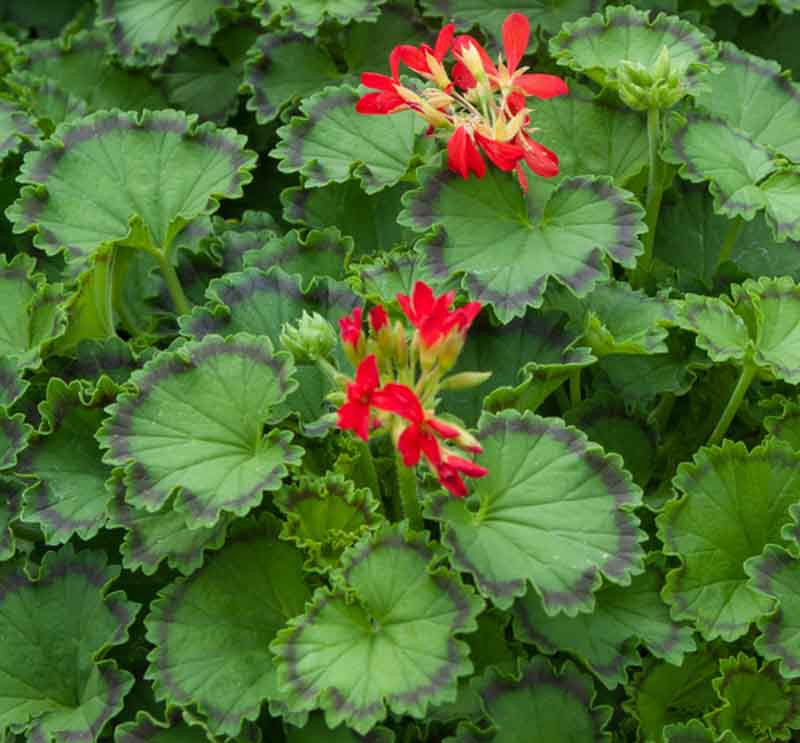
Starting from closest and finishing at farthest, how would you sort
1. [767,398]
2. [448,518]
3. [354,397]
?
[354,397] → [448,518] → [767,398]

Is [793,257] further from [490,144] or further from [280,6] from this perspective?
[280,6]

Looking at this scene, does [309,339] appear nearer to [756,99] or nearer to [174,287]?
[174,287]

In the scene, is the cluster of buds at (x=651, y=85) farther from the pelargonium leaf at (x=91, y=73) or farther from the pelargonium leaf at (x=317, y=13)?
the pelargonium leaf at (x=91, y=73)

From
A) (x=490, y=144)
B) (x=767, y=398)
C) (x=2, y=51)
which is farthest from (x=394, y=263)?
(x=2, y=51)

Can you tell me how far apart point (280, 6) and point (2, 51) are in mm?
903

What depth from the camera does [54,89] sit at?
11.1ft

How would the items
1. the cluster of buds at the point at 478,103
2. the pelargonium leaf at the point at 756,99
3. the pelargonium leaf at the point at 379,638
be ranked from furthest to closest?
the pelargonium leaf at the point at 756,99
the cluster of buds at the point at 478,103
the pelargonium leaf at the point at 379,638

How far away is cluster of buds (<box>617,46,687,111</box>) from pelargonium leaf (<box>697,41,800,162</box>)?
31cm

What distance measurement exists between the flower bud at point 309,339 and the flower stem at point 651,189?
752mm

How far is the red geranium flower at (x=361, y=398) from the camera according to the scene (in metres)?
1.90

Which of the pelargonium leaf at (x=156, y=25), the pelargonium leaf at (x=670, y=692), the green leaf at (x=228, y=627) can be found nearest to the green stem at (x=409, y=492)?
the green leaf at (x=228, y=627)

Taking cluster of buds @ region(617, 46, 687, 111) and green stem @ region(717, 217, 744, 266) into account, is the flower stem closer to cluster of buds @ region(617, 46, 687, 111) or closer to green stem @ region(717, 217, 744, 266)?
cluster of buds @ region(617, 46, 687, 111)

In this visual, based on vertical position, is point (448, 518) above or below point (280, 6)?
below

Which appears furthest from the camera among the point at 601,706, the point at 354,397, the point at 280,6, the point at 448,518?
the point at 280,6
